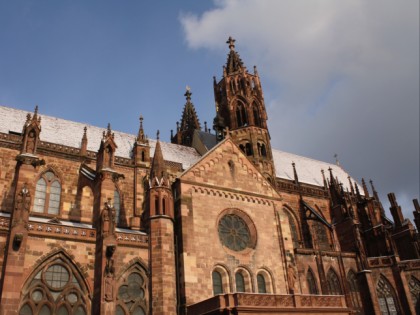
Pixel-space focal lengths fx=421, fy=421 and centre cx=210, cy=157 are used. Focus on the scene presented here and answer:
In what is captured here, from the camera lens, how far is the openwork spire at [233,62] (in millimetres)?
39406

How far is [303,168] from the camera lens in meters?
46.0

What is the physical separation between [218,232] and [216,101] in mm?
17850

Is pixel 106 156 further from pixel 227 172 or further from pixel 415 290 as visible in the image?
pixel 415 290

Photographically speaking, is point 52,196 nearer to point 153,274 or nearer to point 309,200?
point 153,274

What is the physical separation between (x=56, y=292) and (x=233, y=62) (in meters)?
27.8

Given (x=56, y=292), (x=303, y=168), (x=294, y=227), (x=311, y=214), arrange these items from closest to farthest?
(x=56, y=292) < (x=294, y=227) < (x=311, y=214) < (x=303, y=168)

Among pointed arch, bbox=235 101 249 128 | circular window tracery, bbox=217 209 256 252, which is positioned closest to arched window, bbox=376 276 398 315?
circular window tracery, bbox=217 209 256 252

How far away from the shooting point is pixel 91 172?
26734 millimetres

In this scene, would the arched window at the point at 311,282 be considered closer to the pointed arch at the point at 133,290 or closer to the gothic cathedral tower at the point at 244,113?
the gothic cathedral tower at the point at 244,113

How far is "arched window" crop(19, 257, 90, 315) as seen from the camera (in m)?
18.0

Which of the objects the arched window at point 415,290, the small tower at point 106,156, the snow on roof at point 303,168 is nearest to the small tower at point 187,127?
the snow on roof at point 303,168

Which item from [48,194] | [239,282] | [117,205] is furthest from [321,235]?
[48,194]

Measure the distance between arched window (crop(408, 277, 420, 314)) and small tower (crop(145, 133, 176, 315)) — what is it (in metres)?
20.0

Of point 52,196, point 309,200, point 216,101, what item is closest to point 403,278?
point 309,200
